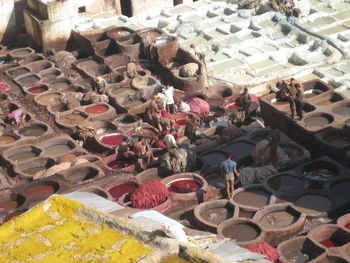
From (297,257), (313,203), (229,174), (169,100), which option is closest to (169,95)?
(169,100)

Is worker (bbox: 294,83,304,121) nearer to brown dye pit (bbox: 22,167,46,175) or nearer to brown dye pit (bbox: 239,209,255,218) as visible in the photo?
brown dye pit (bbox: 239,209,255,218)

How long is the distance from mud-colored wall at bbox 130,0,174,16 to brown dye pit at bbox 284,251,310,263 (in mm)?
21853

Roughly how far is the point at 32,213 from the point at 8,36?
839 inches

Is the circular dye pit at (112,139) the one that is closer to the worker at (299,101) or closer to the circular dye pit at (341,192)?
the worker at (299,101)

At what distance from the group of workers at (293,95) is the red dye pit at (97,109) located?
6.67 meters

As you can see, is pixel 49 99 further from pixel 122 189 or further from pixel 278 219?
pixel 278 219

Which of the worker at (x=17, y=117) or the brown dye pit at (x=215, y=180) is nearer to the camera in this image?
the brown dye pit at (x=215, y=180)

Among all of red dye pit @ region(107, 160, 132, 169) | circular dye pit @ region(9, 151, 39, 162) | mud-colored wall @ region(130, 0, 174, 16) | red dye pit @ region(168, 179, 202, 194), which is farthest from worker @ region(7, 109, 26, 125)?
mud-colored wall @ region(130, 0, 174, 16)

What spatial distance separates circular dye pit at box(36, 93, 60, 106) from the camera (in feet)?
84.7

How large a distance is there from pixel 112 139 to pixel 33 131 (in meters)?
3.07

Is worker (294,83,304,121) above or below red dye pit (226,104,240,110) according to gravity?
above

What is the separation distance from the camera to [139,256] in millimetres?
10734

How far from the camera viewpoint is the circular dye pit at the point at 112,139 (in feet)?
75.2

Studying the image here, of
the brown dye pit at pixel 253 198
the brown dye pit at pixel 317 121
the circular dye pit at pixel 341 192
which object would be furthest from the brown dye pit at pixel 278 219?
the brown dye pit at pixel 317 121
